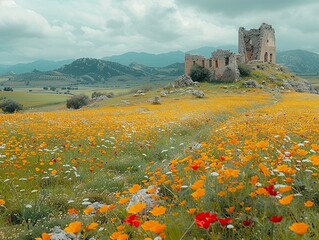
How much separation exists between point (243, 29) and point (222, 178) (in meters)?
102

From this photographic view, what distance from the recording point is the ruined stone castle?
80.8m

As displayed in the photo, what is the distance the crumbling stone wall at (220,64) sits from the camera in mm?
78081

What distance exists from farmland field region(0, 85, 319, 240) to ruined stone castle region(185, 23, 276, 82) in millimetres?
60868

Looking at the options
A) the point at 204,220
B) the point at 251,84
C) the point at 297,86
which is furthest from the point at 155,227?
the point at 297,86

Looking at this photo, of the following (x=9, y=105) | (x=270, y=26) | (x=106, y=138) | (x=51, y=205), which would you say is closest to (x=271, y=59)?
(x=270, y=26)

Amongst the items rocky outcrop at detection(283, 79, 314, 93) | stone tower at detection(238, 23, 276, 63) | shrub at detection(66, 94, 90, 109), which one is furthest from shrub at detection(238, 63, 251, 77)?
shrub at detection(66, 94, 90, 109)

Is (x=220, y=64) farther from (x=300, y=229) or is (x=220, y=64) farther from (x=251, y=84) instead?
(x=300, y=229)

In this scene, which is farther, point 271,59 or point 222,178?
point 271,59

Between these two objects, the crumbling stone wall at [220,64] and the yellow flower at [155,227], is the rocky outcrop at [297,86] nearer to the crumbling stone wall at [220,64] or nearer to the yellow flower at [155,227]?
the crumbling stone wall at [220,64]

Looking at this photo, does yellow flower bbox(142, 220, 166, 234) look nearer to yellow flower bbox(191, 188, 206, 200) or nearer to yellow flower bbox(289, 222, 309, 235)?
yellow flower bbox(191, 188, 206, 200)

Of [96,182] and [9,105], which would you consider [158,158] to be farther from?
[9,105]

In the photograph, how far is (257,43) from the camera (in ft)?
322

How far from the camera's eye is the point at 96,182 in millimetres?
11234

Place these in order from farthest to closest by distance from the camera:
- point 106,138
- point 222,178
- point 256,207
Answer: point 106,138 → point 222,178 → point 256,207
